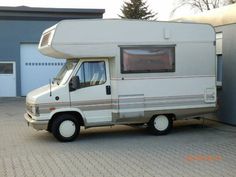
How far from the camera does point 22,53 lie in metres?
27.8

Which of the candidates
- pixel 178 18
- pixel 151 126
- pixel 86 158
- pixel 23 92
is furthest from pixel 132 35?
pixel 23 92

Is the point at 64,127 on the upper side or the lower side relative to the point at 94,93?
lower

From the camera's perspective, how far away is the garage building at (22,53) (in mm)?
27516

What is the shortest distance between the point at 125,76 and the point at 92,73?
843 mm

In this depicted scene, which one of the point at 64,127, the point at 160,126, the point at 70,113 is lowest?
the point at 160,126

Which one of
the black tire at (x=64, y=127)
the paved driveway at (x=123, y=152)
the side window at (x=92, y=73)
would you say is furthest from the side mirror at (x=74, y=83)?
the paved driveway at (x=123, y=152)

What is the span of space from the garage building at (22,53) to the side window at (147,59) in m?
15.2

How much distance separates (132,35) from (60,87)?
2.29 meters

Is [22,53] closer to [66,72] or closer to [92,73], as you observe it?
[66,72]

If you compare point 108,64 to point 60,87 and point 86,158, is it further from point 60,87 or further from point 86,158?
point 86,158

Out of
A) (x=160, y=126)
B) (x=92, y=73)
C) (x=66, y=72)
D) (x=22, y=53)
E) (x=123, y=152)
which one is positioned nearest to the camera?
(x=123, y=152)

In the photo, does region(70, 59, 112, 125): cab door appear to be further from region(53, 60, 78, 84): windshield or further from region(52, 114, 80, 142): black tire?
region(52, 114, 80, 142): black tire

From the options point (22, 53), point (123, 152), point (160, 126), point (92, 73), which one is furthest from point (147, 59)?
point (22, 53)

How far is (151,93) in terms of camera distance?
515 inches
